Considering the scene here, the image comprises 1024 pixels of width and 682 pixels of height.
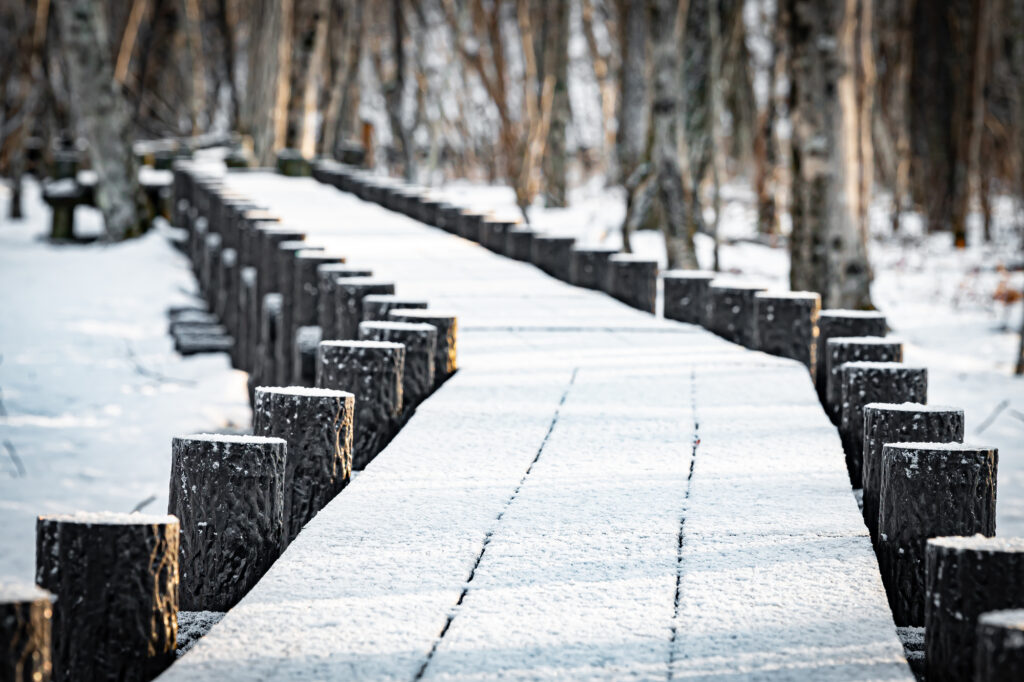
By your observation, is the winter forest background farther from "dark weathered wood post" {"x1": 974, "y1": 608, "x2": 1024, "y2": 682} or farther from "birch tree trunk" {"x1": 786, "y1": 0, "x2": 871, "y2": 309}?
"dark weathered wood post" {"x1": 974, "y1": 608, "x2": 1024, "y2": 682}

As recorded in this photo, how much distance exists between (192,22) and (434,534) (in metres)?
28.1

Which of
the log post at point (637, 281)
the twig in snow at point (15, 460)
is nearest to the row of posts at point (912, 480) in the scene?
the log post at point (637, 281)

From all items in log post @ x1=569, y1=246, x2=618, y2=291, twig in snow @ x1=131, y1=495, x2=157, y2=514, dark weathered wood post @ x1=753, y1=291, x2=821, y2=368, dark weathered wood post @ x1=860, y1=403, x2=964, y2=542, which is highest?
log post @ x1=569, y1=246, x2=618, y2=291

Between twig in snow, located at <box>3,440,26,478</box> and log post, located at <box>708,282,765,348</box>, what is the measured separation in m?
4.97

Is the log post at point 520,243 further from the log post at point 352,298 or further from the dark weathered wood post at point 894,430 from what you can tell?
the dark weathered wood post at point 894,430

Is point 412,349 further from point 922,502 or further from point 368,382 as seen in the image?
point 922,502

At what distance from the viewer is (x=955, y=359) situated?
41.6 feet

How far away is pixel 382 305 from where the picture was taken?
5.75m

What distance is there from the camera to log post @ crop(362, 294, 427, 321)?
18.7 ft

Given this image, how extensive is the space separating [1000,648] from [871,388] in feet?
7.63

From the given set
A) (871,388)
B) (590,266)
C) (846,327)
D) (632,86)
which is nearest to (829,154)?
(590,266)

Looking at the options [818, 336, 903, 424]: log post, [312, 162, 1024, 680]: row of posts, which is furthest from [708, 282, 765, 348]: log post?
[818, 336, 903, 424]: log post

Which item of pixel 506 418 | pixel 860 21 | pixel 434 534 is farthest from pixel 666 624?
pixel 860 21

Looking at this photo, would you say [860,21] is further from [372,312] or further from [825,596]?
[825,596]
